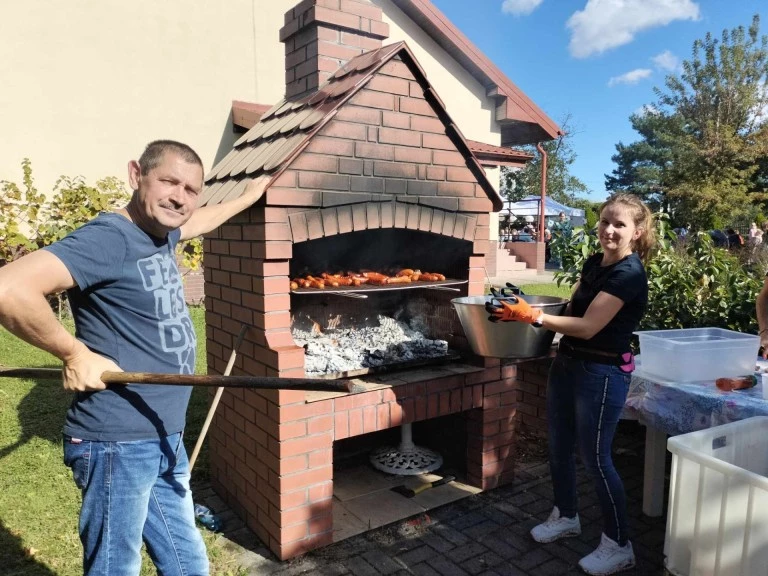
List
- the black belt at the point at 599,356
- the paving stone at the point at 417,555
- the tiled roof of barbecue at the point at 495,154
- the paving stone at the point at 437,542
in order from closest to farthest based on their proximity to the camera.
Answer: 1. the black belt at the point at 599,356
2. the paving stone at the point at 417,555
3. the paving stone at the point at 437,542
4. the tiled roof of barbecue at the point at 495,154

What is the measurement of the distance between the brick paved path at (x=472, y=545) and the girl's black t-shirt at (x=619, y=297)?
3.73ft

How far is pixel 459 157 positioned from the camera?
3.43 meters

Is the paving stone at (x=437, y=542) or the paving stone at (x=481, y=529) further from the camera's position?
the paving stone at (x=481, y=529)

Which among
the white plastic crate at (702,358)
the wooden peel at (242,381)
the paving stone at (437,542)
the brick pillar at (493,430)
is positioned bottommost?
the paving stone at (437,542)

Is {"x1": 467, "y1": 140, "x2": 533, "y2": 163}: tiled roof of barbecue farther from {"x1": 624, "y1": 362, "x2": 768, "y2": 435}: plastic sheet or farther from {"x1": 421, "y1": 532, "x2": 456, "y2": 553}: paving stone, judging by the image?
{"x1": 421, "y1": 532, "x2": 456, "y2": 553}: paving stone

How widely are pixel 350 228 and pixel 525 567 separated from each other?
1974 mm

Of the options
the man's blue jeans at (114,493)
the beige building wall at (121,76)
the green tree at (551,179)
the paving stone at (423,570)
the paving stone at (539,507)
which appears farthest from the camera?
the green tree at (551,179)

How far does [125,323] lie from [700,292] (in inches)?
171

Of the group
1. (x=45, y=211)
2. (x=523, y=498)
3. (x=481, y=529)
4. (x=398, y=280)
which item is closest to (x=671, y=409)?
(x=523, y=498)

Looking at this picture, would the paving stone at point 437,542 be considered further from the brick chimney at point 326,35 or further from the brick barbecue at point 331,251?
the brick chimney at point 326,35

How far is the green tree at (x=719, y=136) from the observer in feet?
68.2

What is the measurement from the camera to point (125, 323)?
179cm

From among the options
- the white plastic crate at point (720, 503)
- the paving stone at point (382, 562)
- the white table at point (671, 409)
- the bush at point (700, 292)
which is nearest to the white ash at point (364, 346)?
the paving stone at point (382, 562)

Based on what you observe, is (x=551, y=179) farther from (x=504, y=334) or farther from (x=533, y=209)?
(x=504, y=334)
